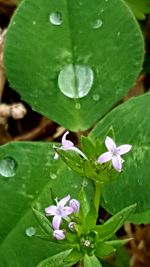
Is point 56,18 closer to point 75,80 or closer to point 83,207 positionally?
point 75,80

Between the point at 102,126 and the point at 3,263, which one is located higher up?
the point at 102,126

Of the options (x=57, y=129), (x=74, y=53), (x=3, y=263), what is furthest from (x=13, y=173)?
(x=57, y=129)

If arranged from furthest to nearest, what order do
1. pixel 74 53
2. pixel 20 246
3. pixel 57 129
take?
pixel 57 129 < pixel 74 53 < pixel 20 246

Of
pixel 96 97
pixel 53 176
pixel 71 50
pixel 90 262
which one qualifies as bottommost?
pixel 90 262

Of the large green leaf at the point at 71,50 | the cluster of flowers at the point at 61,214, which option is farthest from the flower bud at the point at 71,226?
the large green leaf at the point at 71,50

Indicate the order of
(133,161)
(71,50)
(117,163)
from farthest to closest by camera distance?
1. (71,50)
2. (133,161)
3. (117,163)

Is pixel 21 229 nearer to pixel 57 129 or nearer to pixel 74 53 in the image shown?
pixel 74 53

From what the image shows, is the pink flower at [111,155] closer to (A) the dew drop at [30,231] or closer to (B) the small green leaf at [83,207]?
(B) the small green leaf at [83,207]

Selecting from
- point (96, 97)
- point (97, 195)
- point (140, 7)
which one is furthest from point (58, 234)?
point (140, 7)
